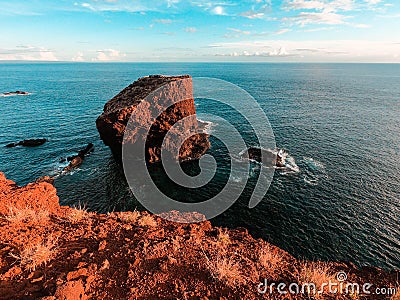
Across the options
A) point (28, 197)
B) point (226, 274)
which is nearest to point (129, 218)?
point (28, 197)

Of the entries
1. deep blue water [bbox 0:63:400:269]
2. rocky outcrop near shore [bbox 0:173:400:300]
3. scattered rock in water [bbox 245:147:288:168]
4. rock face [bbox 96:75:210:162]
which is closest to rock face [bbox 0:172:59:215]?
rocky outcrop near shore [bbox 0:173:400:300]

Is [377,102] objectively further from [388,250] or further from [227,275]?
[227,275]

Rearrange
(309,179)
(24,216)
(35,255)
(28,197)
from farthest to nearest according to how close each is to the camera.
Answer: (309,179) < (28,197) < (24,216) < (35,255)

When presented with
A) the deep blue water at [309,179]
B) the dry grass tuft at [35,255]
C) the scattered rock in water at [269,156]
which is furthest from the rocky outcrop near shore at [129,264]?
the scattered rock in water at [269,156]

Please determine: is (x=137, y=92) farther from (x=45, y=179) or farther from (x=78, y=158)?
(x=45, y=179)

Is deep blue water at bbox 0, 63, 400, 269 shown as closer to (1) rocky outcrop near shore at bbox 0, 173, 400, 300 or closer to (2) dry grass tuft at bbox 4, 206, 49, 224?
(1) rocky outcrop near shore at bbox 0, 173, 400, 300

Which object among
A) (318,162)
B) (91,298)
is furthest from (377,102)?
(91,298)

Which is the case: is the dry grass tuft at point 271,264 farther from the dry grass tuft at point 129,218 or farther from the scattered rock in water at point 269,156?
the scattered rock in water at point 269,156
